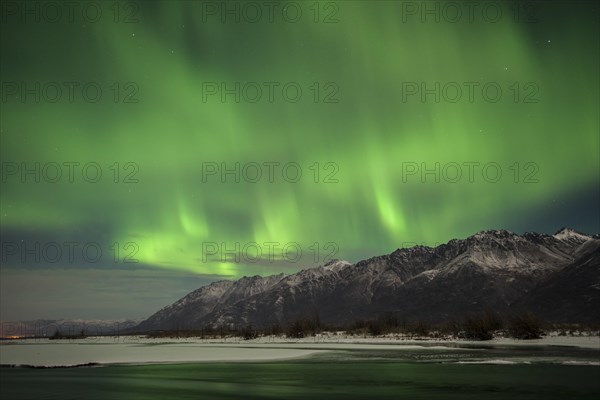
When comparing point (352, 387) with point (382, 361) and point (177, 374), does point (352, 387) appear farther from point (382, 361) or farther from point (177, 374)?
point (382, 361)

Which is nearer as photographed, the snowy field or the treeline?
the snowy field

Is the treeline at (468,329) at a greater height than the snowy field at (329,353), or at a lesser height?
greater

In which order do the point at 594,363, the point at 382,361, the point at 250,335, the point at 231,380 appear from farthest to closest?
the point at 250,335 < the point at 382,361 < the point at 594,363 < the point at 231,380

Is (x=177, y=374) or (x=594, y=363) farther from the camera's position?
(x=594, y=363)

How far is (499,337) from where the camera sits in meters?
79.2

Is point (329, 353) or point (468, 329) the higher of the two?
point (468, 329)

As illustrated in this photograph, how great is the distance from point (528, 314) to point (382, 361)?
41821 mm

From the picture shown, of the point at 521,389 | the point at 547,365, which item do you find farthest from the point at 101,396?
the point at 547,365

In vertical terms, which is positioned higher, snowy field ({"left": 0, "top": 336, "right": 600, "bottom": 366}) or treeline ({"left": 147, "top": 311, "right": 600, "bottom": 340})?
treeline ({"left": 147, "top": 311, "right": 600, "bottom": 340})

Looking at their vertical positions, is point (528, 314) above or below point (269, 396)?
above

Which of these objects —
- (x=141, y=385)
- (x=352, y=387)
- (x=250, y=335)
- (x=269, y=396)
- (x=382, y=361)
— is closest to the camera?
(x=269, y=396)

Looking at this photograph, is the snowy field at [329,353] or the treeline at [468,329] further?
the treeline at [468,329]

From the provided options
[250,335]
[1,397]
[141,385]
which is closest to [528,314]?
[250,335]

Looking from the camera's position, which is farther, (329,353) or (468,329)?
(468,329)
